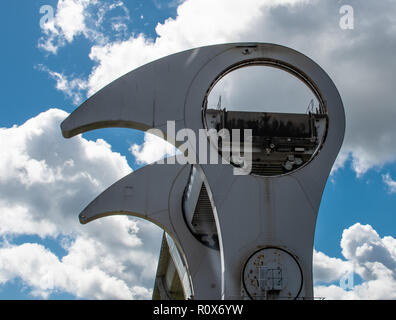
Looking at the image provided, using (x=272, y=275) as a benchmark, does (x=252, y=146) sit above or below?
above

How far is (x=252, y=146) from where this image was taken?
11.5 m

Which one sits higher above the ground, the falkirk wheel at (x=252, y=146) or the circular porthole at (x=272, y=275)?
A: the falkirk wheel at (x=252, y=146)

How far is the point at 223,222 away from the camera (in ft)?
34.8

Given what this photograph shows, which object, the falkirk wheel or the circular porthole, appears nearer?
the circular porthole

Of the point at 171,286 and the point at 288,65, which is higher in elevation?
the point at 288,65

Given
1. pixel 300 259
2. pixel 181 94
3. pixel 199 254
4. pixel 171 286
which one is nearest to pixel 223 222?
pixel 300 259

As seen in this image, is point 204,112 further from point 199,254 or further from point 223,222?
point 199,254

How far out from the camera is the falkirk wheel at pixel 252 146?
10375 millimetres

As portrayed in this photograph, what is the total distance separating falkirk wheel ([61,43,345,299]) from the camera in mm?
10375

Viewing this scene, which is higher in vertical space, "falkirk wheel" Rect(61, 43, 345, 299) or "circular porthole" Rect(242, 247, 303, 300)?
"falkirk wheel" Rect(61, 43, 345, 299)

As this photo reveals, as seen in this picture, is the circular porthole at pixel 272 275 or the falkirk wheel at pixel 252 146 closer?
the circular porthole at pixel 272 275

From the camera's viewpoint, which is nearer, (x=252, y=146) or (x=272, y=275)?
(x=272, y=275)
